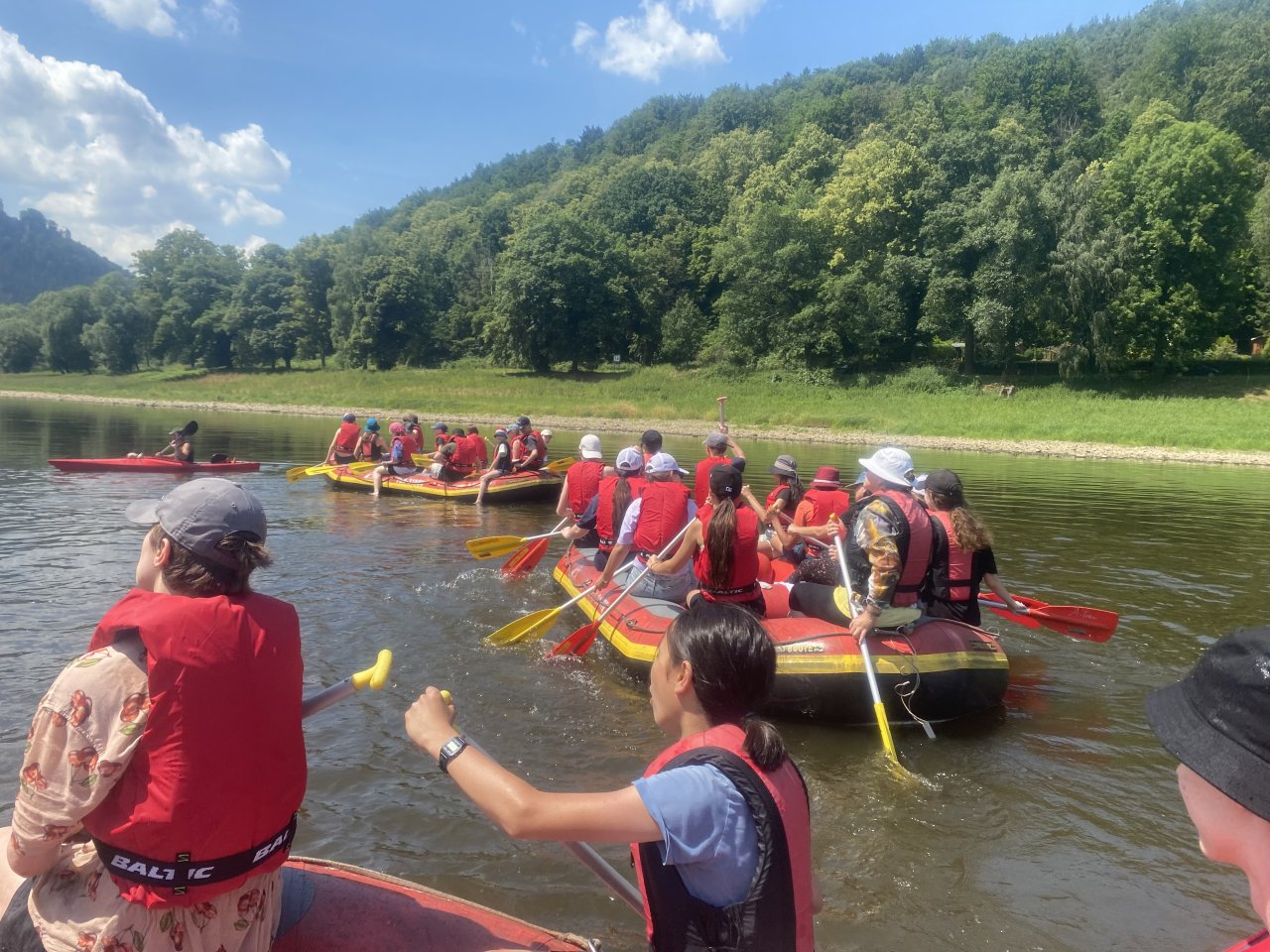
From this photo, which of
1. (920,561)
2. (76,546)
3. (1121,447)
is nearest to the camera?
(920,561)

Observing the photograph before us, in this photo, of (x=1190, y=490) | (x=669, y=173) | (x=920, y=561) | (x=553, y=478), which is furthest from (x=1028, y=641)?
(x=669, y=173)

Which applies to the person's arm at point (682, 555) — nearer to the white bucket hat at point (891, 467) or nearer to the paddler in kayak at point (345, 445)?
the white bucket hat at point (891, 467)

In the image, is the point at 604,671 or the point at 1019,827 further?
the point at 604,671

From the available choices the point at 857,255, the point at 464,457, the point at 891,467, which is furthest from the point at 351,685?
the point at 857,255

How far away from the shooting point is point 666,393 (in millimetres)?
45250

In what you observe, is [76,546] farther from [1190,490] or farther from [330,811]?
[1190,490]

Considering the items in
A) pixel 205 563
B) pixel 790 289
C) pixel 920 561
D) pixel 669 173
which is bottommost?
pixel 920 561

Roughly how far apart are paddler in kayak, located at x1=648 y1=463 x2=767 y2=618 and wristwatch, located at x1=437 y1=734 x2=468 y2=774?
428cm

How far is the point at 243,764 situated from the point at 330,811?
3184mm

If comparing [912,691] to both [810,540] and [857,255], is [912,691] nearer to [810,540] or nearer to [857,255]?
[810,540]

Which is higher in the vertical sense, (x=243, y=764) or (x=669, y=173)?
(x=669, y=173)

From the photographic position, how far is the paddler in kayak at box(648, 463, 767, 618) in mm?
6363

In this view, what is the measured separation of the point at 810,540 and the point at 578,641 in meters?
2.82

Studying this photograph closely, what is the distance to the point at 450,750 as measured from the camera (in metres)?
2.12
